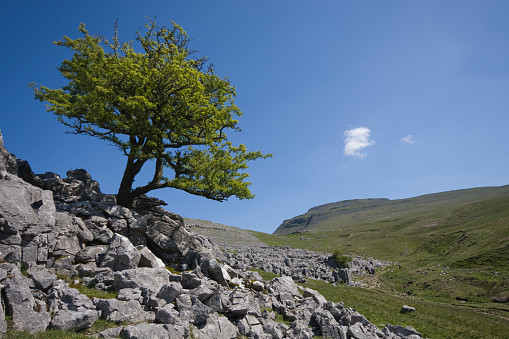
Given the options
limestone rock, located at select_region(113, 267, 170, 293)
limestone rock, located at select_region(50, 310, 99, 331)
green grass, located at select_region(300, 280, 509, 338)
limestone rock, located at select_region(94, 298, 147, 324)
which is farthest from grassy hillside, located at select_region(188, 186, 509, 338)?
limestone rock, located at select_region(50, 310, 99, 331)

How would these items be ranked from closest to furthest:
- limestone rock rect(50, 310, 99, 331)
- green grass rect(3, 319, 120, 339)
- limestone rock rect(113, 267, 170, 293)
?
green grass rect(3, 319, 120, 339), limestone rock rect(50, 310, 99, 331), limestone rock rect(113, 267, 170, 293)

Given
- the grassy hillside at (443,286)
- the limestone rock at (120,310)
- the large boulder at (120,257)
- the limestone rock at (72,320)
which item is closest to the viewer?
the limestone rock at (72,320)

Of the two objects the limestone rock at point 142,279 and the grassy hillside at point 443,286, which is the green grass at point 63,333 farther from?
the grassy hillside at point 443,286

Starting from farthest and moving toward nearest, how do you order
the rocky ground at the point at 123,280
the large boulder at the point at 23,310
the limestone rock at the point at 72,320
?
the rocky ground at the point at 123,280, the limestone rock at the point at 72,320, the large boulder at the point at 23,310

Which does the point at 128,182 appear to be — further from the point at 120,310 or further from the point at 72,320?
the point at 72,320

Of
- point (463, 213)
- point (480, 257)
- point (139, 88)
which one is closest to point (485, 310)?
point (480, 257)

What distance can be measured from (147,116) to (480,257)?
88524mm

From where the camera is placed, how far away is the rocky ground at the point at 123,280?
11.8m

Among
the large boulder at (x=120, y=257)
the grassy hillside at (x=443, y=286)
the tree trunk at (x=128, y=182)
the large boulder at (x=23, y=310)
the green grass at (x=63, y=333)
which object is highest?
the tree trunk at (x=128, y=182)

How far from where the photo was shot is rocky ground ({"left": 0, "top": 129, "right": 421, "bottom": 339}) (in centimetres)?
1180

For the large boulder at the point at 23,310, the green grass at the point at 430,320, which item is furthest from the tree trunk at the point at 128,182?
the green grass at the point at 430,320

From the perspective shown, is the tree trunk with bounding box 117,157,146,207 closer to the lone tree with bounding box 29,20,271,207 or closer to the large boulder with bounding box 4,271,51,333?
the lone tree with bounding box 29,20,271,207

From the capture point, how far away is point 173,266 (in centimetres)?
2272

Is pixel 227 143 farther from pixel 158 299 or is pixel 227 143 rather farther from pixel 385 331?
pixel 385 331
